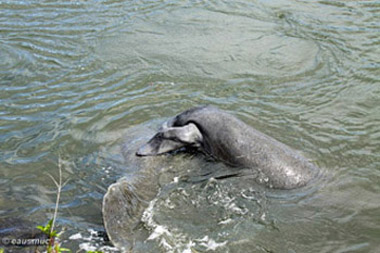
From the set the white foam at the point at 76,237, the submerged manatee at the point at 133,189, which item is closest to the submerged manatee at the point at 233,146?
the submerged manatee at the point at 133,189

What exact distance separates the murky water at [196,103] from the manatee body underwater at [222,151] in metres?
0.16

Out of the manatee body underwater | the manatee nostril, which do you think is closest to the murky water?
the manatee body underwater

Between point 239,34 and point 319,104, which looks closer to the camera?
point 319,104

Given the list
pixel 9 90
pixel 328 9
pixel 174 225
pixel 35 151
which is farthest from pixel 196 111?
pixel 328 9

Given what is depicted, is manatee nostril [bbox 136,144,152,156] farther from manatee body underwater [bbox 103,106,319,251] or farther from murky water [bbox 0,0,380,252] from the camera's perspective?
murky water [bbox 0,0,380,252]

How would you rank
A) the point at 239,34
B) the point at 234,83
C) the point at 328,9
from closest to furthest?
the point at 234,83
the point at 239,34
the point at 328,9

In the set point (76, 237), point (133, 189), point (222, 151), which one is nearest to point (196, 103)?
point (222, 151)

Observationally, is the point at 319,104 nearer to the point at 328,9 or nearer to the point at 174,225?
the point at 174,225

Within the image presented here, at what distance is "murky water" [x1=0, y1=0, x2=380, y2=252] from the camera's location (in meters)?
4.76

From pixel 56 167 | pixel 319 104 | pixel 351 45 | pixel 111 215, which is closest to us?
pixel 111 215

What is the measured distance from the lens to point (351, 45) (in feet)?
29.8

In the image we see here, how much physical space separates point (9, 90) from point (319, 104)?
15.0ft

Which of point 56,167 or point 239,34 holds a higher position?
point 239,34

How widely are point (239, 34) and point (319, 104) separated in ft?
9.84
